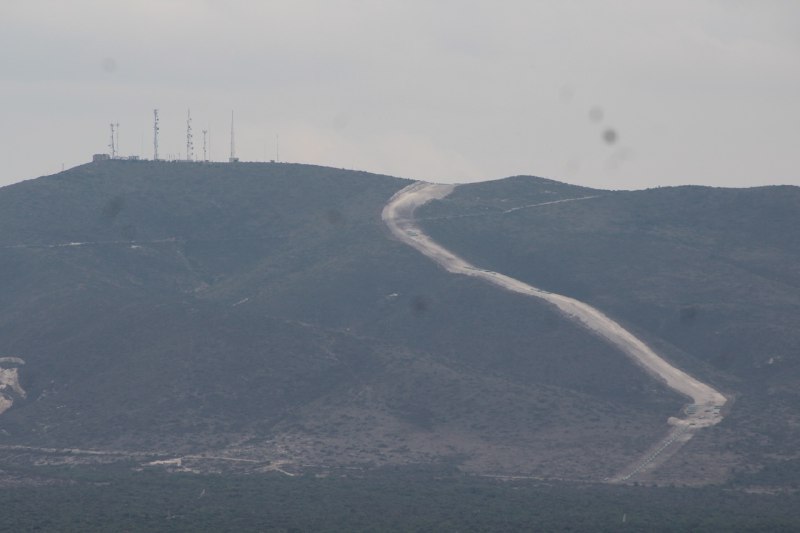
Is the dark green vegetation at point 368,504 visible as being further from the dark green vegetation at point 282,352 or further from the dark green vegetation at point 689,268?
the dark green vegetation at point 689,268

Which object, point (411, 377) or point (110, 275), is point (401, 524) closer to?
point (411, 377)

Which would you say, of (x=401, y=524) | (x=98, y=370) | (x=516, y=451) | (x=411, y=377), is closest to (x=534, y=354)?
(x=411, y=377)

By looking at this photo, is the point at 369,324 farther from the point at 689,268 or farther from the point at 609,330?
the point at 689,268

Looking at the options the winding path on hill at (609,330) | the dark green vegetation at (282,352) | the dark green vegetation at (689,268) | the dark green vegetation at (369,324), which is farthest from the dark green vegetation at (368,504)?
the dark green vegetation at (689,268)

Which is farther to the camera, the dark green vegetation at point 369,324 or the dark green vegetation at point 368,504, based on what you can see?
the dark green vegetation at point 369,324

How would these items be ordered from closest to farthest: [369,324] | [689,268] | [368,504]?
[368,504] → [369,324] → [689,268]

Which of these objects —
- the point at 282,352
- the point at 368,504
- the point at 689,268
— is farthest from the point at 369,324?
the point at 368,504
